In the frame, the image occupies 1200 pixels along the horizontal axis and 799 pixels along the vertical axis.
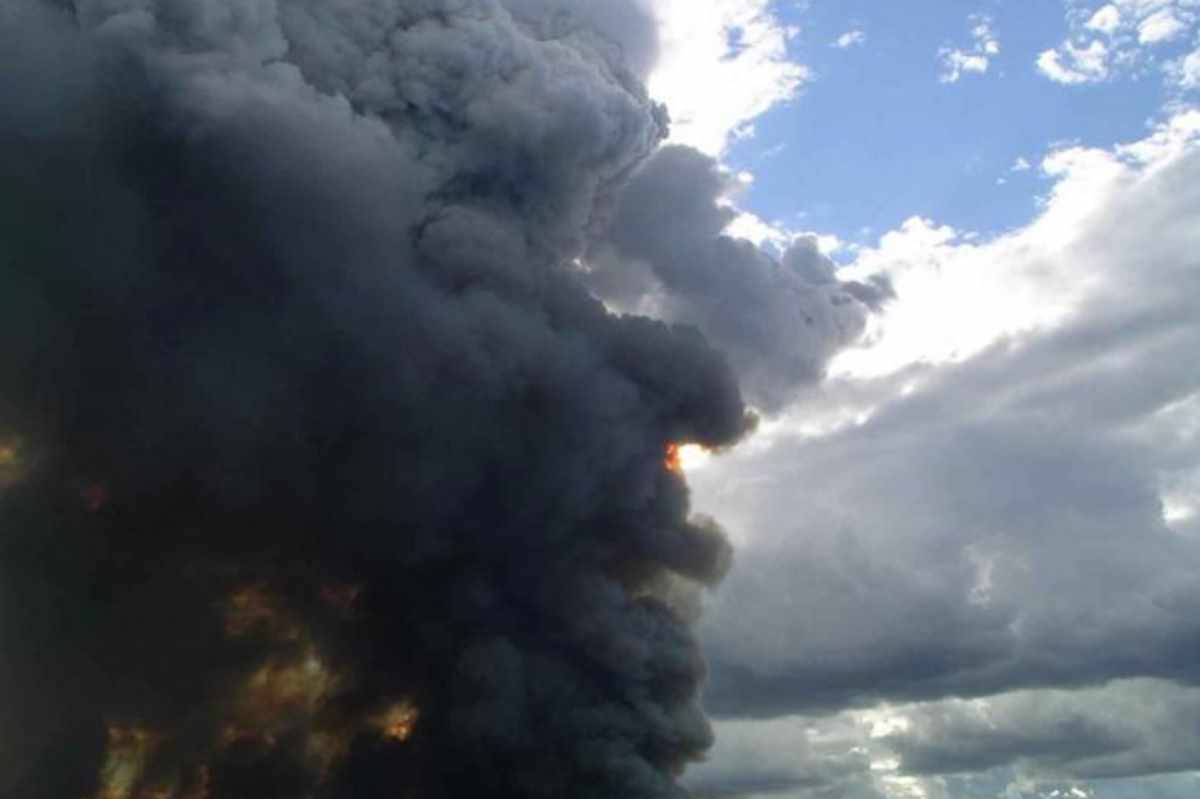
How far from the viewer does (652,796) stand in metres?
60.2

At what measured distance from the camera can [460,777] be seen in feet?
212

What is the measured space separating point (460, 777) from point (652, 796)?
57.1 feet

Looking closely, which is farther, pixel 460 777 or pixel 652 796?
pixel 460 777
